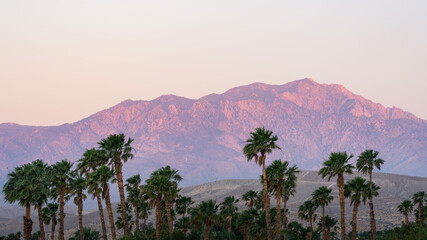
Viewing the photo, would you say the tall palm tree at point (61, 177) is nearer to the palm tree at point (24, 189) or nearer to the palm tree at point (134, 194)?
the palm tree at point (24, 189)

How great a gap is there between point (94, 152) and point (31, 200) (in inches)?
429

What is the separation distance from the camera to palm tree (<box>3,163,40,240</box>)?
2485 inches

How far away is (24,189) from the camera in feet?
207

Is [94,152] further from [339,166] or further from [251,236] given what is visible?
[339,166]

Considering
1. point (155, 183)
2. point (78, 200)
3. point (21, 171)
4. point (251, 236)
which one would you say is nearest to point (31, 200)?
point (21, 171)

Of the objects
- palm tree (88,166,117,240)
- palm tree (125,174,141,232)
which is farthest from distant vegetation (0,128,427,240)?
palm tree (125,174,141,232)

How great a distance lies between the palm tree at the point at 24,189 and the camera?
207ft

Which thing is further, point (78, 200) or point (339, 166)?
point (78, 200)

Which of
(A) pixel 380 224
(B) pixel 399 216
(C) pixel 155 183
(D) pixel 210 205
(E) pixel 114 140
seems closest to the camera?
(D) pixel 210 205

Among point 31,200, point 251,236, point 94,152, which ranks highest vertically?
point 94,152

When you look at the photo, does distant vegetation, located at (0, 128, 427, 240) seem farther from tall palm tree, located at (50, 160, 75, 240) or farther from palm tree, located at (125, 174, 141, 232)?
palm tree, located at (125, 174, 141, 232)

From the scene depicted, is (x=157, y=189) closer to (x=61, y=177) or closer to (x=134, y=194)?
(x=61, y=177)

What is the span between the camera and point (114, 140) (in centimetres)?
7094

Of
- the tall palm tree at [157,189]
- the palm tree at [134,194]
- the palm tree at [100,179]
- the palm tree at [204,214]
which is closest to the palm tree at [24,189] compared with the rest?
the palm tree at [100,179]
